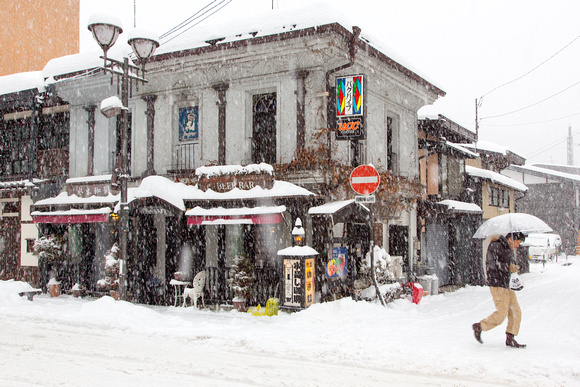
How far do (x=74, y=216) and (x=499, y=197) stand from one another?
19.8 meters

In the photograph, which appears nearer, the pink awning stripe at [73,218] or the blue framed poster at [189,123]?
the pink awning stripe at [73,218]

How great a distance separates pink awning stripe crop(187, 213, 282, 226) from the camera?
12086 mm

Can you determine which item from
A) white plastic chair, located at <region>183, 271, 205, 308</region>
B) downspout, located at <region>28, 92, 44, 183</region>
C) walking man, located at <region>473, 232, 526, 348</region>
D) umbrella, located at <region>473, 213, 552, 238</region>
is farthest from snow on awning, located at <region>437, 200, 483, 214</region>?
downspout, located at <region>28, 92, 44, 183</region>

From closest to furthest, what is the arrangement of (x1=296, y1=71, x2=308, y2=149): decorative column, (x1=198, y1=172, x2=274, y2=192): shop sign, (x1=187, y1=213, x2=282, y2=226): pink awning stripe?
(x1=187, y1=213, x2=282, y2=226): pink awning stripe → (x1=198, y1=172, x2=274, y2=192): shop sign → (x1=296, y1=71, x2=308, y2=149): decorative column

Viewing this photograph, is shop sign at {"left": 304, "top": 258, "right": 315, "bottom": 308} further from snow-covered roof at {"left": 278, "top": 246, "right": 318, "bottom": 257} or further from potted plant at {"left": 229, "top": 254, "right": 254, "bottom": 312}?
potted plant at {"left": 229, "top": 254, "right": 254, "bottom": 312}

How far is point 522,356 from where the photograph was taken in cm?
744

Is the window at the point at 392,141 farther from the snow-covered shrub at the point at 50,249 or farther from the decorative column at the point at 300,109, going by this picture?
the snow-covered shrub at the point at 50,249

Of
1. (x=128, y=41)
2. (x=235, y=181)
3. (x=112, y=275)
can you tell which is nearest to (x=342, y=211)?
(x=235, y=181)

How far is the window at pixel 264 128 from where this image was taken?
46.2ft

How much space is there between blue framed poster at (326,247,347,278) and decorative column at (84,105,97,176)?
8444mm

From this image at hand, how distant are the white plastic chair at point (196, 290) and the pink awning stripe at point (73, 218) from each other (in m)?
3.22

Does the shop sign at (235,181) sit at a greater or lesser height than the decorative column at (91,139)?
lesser

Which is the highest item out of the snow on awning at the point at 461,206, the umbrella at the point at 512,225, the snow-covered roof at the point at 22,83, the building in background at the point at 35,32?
the building in background at the point at 35,32

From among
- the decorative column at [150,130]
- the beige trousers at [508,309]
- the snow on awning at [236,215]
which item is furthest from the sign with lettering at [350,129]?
the decorative column at [150,130]
